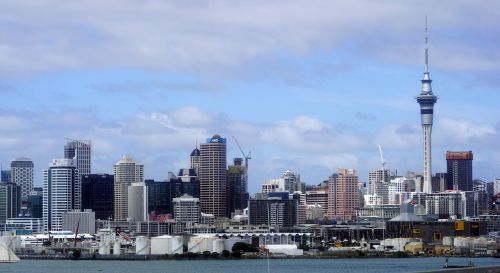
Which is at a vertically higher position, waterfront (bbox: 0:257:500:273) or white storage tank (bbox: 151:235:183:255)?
white storage tank (bbox: 151:235:183:255)

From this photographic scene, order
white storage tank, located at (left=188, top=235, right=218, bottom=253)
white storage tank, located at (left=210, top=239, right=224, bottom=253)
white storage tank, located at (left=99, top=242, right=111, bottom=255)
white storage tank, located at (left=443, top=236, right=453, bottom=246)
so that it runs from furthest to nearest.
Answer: white storage tank, located at (left=443, top=236, right=453, bottom=246), white storage tank, located at (left=99, top=242, right=111, bottom=255), white storage tank, located at (left=188, top=235, right=218, bottom=253), white storage tank, located at (left=210, top=239, right=224, bottom=253)

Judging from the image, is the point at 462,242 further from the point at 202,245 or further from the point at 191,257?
the point at 191,257

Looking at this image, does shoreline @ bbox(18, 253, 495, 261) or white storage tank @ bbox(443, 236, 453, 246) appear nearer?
shoreline @ bbox(18, 253, 495, 261)

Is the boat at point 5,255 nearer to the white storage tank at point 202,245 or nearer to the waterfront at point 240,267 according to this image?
the waterfront at point 240,267

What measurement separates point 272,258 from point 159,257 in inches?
522

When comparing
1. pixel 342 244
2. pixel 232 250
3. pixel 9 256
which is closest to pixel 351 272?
pixel 9 256

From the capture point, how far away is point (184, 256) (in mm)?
146375

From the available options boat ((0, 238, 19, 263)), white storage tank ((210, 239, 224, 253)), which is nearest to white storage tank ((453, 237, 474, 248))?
white storage tank ((210, 239, 224, 253))

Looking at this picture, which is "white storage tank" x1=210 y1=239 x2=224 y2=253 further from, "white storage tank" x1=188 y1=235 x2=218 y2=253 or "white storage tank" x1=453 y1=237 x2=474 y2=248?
"white storage tank" x1=453 y1=237 x2=474 y2=248

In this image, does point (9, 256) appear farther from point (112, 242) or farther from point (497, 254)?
point (497, 254)

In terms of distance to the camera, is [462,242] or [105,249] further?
[462,242]

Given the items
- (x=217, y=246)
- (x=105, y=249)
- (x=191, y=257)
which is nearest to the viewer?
(x=191, y=257)

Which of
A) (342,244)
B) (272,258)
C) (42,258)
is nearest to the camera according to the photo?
(272,258)

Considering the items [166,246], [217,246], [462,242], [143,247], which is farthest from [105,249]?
[462,242]
